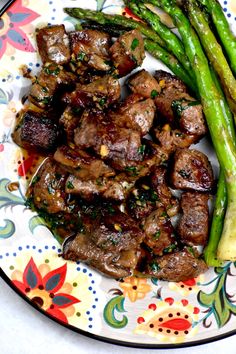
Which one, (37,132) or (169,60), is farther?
(169,60)

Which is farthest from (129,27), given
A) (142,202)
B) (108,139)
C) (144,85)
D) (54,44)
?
(142,202)

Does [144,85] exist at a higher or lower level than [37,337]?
higher

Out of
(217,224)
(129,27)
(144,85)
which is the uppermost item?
(129,27)

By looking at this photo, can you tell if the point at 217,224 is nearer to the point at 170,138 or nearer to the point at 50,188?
the point at 170,138

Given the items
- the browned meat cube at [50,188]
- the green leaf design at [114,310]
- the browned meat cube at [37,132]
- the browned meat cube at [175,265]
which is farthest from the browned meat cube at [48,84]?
the green leaf design at [114,310]

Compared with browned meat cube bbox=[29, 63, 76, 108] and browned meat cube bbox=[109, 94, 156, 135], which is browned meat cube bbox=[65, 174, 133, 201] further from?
browned meat cube bbox=[29, 63, 76, 108]

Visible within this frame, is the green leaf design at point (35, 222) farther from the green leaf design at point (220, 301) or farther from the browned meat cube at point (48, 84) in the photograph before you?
the green leaf design at point (220, 301)
